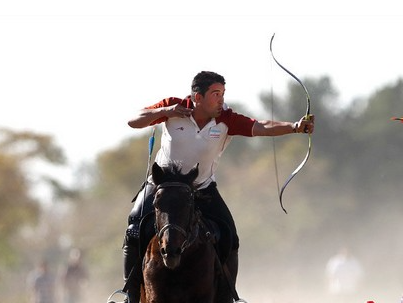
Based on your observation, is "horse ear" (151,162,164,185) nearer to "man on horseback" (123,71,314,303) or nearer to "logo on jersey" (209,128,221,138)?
"man on horseback" (123,71,314,303)

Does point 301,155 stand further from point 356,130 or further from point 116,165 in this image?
point 116,165

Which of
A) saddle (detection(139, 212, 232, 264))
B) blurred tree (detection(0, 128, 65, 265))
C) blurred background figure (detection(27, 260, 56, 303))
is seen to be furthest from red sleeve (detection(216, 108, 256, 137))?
blurred tree (detection(0, 128, 65, 265))

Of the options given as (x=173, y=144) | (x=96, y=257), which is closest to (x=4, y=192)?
(x=96, y=257)

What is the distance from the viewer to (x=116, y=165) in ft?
259

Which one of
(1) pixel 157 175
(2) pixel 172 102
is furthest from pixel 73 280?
(1) pixel 157 175

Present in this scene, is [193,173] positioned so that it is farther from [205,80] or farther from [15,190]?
[15,190]

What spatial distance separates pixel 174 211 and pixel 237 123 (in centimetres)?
150

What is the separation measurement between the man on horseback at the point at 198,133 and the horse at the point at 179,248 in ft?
1.35

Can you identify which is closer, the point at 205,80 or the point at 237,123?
the point at 205,80

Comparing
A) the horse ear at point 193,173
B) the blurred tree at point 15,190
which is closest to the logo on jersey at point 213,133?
the horse ear at point 193,173

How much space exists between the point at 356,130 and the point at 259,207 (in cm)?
795

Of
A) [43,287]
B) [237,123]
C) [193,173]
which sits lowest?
[43,287]

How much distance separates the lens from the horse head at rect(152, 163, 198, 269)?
1306cm

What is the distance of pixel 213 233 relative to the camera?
14125mm
